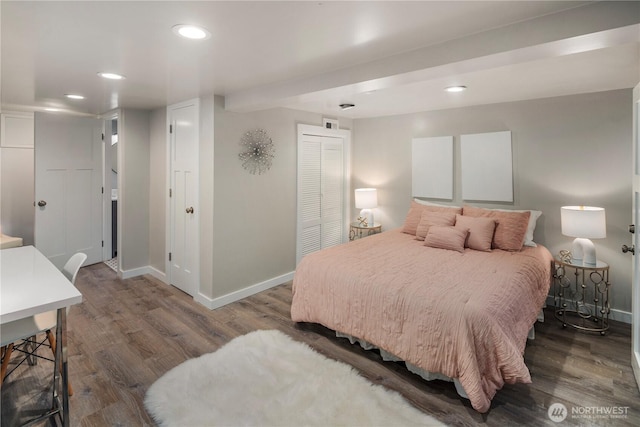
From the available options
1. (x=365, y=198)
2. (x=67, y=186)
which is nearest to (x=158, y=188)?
(x=67, y=186)

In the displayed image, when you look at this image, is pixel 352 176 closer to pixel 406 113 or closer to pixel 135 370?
pixel 406 113

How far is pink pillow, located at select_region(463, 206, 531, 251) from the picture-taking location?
11.0 ft

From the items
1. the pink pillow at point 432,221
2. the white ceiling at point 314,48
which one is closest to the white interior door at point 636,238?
the white ceiling at point 314,48

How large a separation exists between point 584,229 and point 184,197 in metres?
4.03

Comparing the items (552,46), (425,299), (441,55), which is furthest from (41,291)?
(552,46)

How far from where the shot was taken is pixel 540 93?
3385 millimetres

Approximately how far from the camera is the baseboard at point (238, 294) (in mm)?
3553

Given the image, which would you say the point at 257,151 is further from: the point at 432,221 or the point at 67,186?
the point at 67,186

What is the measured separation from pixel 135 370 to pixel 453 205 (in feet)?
12.2

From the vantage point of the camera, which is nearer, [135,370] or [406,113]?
[135,370]

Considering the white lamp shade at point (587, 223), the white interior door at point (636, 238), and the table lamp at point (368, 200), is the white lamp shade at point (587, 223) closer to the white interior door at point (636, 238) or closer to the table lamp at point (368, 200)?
the white interior door at point (636, 238)

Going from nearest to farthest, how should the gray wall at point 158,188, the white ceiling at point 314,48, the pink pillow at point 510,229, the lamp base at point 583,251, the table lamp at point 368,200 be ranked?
1. the white ceiling at point 314,48
2. the lamp base at point 583,251
3. the pink pillow at point 510,229
4. the gray wall at point 158,188
5. the table lamp at point 368,200

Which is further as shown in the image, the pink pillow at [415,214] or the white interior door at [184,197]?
the pink pillow at [415,214]

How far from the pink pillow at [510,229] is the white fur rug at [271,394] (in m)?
2.02
